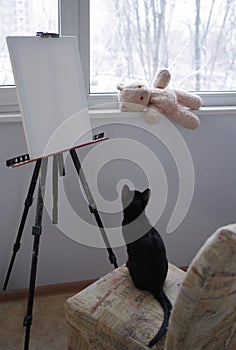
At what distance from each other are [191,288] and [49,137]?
32.7 inches

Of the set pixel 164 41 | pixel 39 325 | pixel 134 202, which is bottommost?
pixel 39 325

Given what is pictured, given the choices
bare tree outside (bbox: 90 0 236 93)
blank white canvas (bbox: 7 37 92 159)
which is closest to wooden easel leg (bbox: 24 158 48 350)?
blank white canvas (bbox: 7 37 92 159)

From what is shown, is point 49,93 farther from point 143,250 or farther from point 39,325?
point 39,325

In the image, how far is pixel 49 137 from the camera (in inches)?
61.9

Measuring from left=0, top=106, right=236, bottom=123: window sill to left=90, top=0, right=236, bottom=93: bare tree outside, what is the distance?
15cm

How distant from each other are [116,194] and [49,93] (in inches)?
29.4

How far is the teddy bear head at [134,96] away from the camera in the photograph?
76.8 inches

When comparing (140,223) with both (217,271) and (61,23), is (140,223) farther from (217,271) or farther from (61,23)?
(61,23)

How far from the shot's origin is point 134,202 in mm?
1590

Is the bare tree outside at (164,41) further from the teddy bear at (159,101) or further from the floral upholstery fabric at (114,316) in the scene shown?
the floral upholstery fabric at (114,316)

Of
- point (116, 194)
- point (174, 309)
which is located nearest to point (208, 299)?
point (174, 309)

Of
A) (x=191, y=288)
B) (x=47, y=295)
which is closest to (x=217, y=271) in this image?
(x=191, y=288)

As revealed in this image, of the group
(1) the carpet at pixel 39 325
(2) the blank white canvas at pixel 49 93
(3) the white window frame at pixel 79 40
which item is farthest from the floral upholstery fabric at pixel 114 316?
(3) the white window frame at pixel 79 40

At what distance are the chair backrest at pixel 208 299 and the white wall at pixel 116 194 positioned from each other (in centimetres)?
105
